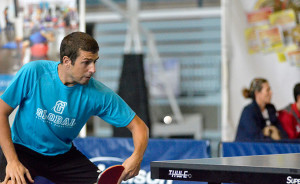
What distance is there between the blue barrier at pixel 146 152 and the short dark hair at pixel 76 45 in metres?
2.22

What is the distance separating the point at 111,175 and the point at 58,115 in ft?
2.32

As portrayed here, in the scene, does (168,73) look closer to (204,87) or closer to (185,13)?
(204,87)

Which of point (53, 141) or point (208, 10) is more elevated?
point (208, 10)

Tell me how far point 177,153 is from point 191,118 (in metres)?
6.22

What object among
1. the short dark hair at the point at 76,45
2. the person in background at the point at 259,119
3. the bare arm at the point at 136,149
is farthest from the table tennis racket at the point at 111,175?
the person in background at the point at 259,119

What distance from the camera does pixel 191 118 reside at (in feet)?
39.0

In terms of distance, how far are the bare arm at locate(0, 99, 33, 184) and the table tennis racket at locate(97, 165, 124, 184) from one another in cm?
57

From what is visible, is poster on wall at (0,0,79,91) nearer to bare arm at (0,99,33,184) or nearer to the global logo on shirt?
the global logo on shirt

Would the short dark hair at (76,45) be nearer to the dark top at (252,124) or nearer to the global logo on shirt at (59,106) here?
the global logo on shirt at (59,106)

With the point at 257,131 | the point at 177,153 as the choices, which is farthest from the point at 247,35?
the point at 177,153

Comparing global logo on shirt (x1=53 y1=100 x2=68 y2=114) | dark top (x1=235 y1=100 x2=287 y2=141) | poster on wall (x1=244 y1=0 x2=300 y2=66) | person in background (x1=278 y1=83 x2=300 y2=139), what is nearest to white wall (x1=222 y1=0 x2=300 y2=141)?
poster on wall (x1=244 y1=0 x2=300 y2=66)

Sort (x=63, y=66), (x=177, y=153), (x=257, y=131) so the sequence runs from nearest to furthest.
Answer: (x=63, y=66) → (x=177, y=153) → (x=257, y=131)

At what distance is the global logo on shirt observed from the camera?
3.87m

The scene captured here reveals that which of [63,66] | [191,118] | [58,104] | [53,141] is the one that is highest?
[63,66]
